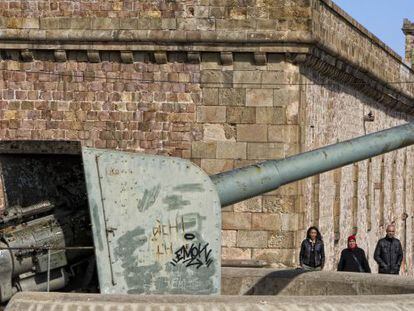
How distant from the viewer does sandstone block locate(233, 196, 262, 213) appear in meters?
16.2

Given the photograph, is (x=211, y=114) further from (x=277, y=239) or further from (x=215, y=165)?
(x=277, y=239)

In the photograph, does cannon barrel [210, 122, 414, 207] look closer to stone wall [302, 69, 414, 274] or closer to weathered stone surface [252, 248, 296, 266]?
weathered stone surface [252, 248, 296, 266]

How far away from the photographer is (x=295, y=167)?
369 inches

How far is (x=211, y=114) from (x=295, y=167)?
23.3 ft

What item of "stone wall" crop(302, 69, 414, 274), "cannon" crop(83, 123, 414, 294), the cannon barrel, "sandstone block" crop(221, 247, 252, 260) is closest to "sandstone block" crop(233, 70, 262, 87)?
"stone wall" crop(302, 69, 414, 274)

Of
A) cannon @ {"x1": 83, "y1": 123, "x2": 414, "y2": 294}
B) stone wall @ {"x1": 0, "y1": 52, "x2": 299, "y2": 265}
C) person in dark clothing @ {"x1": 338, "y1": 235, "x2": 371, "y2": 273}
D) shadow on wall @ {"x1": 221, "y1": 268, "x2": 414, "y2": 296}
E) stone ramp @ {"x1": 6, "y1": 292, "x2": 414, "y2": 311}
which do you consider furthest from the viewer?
stone wall @ {"x1": 0, "y1": 52, "x2": 299, "y2": 265}

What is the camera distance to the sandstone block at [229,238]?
1619 cm

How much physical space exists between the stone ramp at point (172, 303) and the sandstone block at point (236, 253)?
8251 millimetres

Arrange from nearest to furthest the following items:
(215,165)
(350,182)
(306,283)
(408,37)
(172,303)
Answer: (172,303), (306,283), (215,165), (350,182), (408,37)

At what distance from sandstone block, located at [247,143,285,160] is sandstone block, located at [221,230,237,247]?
1.06m

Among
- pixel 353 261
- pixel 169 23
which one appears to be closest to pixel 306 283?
pixel 353 261

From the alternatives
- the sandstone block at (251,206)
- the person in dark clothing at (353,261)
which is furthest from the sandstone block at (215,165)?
the person in dark clothing at (353,261)

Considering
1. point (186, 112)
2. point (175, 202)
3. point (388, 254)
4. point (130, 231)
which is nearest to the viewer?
point (130, 231)

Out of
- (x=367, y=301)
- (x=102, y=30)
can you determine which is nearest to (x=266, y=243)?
(x=102, y=30)
